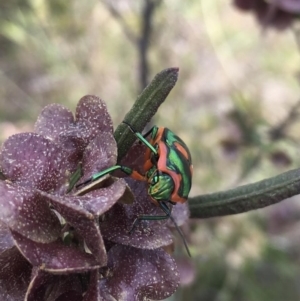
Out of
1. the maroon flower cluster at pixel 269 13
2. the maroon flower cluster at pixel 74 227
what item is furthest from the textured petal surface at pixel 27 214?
the maroon flower cluster at pixel 269 13

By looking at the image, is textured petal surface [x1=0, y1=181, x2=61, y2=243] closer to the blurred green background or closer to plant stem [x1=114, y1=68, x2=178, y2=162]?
plant stem [x1=114, y1=68, x2=178, y2=162]

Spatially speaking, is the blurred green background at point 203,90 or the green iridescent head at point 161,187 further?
the blurred green background at point 203,90

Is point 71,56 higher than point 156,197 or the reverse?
the reverse

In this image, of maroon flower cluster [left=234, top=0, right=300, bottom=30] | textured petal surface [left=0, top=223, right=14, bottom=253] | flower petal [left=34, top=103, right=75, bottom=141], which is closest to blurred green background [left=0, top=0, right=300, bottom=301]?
maroon flower cluster [left=234, top=0, right=300, bottom=30]

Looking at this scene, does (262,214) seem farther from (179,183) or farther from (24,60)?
(24,60)

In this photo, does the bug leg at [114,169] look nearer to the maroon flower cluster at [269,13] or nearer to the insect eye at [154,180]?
the insect eye at [154,180]

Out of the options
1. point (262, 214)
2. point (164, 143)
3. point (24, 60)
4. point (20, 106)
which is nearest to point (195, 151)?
point (262, 214)

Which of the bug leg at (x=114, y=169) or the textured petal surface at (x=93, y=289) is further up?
the bug leg at (x=114, y=169)
